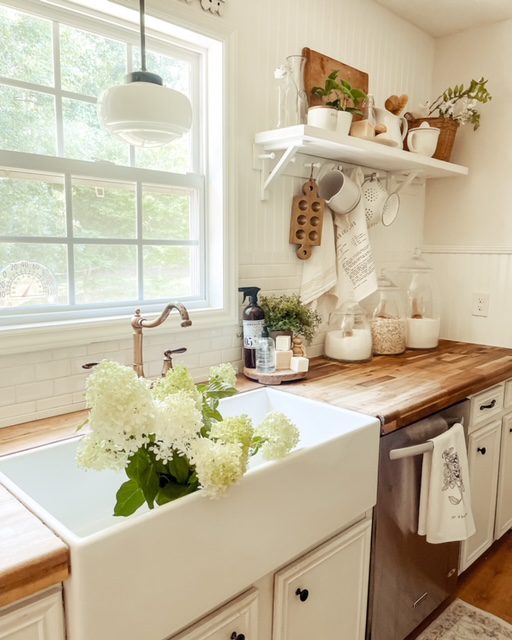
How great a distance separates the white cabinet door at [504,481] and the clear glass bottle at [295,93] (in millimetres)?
1567

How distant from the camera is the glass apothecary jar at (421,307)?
2578 millimetres

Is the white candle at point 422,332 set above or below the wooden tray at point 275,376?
above

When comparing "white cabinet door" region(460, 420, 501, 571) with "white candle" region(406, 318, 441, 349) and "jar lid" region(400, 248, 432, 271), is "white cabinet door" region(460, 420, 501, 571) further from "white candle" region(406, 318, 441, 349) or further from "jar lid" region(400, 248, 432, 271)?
"jar lid" region(400, 248, 432, 271)

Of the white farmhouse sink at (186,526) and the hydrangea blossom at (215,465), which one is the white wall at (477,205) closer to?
the white farmhouse sink at (186,526)

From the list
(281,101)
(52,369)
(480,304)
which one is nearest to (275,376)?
(52,369)

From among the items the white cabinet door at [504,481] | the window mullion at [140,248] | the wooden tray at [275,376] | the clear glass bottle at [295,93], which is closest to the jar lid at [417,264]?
the white cabinet door at [504,481]

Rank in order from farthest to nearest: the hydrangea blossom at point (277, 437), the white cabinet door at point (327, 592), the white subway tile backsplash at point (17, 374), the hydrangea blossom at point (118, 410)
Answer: the white subway tile backsplash at point (17, 374) < the white cabinet door at point (327, 592) < the hydrangea blossom at point (277, 437) < the hydrangea blossom at point (118, 410)

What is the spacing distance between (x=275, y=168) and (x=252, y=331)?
2.07 ft

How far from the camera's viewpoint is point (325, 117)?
1934 mm

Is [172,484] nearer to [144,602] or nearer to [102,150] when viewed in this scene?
[144,602]

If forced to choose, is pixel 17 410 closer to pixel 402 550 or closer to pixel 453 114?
pixel 402 550

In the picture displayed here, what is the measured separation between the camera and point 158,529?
3.10 ft

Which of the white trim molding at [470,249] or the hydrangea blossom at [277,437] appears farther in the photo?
the white trim molding at [470,249]

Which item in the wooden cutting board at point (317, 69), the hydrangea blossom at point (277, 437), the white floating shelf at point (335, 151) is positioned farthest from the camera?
the wooden cutting board at point (317, 69)
